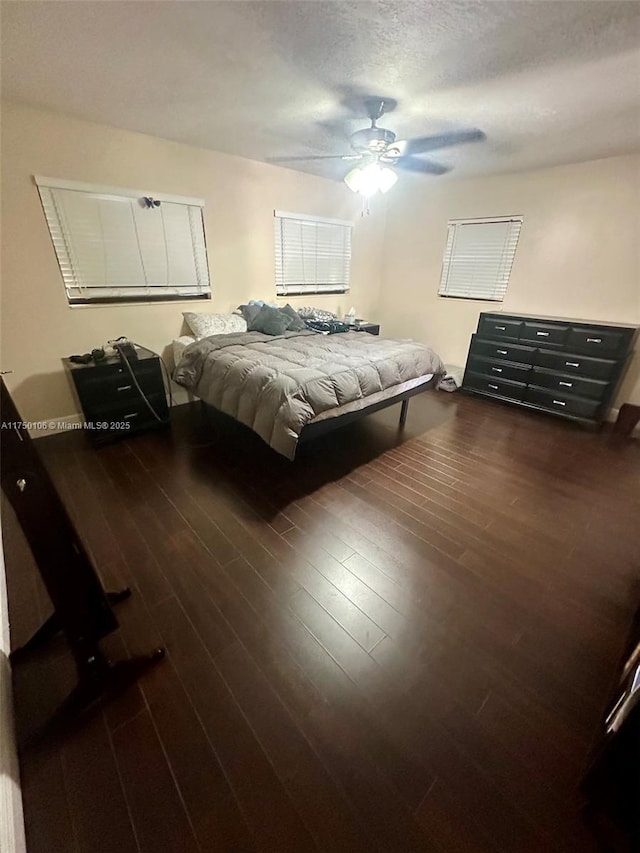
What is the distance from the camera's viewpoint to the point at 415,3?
4.57 feet

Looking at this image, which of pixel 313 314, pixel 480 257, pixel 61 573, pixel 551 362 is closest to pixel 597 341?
pixel 551 362

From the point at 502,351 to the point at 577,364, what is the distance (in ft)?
2.35

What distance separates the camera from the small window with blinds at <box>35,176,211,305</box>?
109 inches

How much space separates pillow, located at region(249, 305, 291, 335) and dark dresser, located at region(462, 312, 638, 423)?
227 cm

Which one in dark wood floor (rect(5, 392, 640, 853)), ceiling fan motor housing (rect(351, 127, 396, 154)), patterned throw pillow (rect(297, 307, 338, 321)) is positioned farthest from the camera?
patterned throw pillow (rect(297, 307, 338, 321))

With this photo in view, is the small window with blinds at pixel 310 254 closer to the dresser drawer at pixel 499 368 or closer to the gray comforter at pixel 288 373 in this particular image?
the gray comforter at pixel 288 373

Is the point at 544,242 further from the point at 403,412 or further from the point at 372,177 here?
the point at 403,412

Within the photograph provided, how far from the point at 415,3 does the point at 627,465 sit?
10.9 ft

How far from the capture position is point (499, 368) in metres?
3.91

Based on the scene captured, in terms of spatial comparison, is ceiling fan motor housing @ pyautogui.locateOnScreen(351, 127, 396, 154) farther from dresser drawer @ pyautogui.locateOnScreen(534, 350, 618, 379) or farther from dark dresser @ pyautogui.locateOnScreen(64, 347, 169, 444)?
dresser drawer @ pyautogui.locateOnScreen(534, 350, 618, 379)

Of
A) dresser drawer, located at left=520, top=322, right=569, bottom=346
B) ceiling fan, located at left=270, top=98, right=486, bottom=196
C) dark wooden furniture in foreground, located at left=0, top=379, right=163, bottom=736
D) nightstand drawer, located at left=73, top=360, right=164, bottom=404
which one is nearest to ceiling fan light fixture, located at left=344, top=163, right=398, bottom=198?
ceiling fan, located at left=270, top=98, right=486, bottom=196

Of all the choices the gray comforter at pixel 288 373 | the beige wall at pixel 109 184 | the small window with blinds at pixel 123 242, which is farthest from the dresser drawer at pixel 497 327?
the small window with blinds at pixel 123 242

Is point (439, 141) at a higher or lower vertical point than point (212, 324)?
higher

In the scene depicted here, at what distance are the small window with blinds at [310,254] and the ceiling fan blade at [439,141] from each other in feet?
5.21
